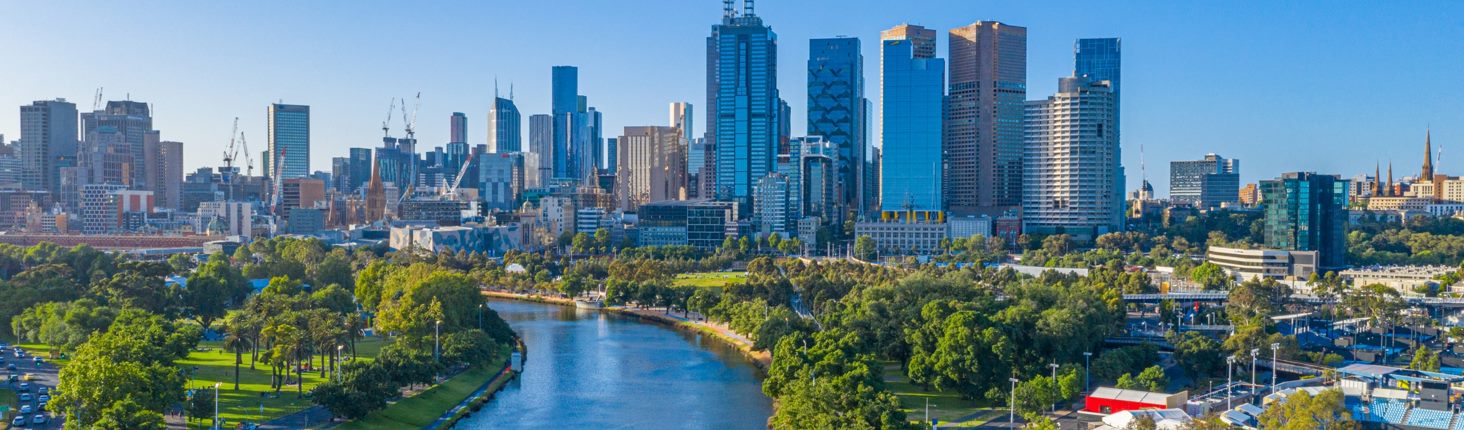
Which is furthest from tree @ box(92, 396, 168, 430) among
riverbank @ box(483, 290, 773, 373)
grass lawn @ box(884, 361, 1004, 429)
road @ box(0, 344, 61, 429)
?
riverbank @ box(483, 290, 773, 373)

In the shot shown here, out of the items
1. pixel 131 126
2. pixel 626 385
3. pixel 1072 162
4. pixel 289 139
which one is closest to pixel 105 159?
pixel 131 126

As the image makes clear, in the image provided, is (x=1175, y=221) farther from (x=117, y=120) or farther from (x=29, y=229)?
(x=117, y=120)

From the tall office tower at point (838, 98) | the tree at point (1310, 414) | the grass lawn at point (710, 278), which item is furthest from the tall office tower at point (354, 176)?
the tree at point (1310, 414)

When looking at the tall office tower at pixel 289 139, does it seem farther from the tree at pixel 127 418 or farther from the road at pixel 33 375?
the tree at pixel 127 418

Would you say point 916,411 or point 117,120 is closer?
point 916,411

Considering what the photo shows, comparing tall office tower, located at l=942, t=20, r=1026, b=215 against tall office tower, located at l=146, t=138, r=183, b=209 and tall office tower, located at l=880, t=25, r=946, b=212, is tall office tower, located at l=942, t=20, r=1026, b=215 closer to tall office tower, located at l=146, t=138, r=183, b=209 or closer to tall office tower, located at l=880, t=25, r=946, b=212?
tall office tower, located at l=880, t=25, r=946, b=212

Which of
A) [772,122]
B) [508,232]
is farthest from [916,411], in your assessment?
[772,122]

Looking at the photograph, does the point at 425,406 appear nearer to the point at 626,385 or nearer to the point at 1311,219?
the point at 626,385
